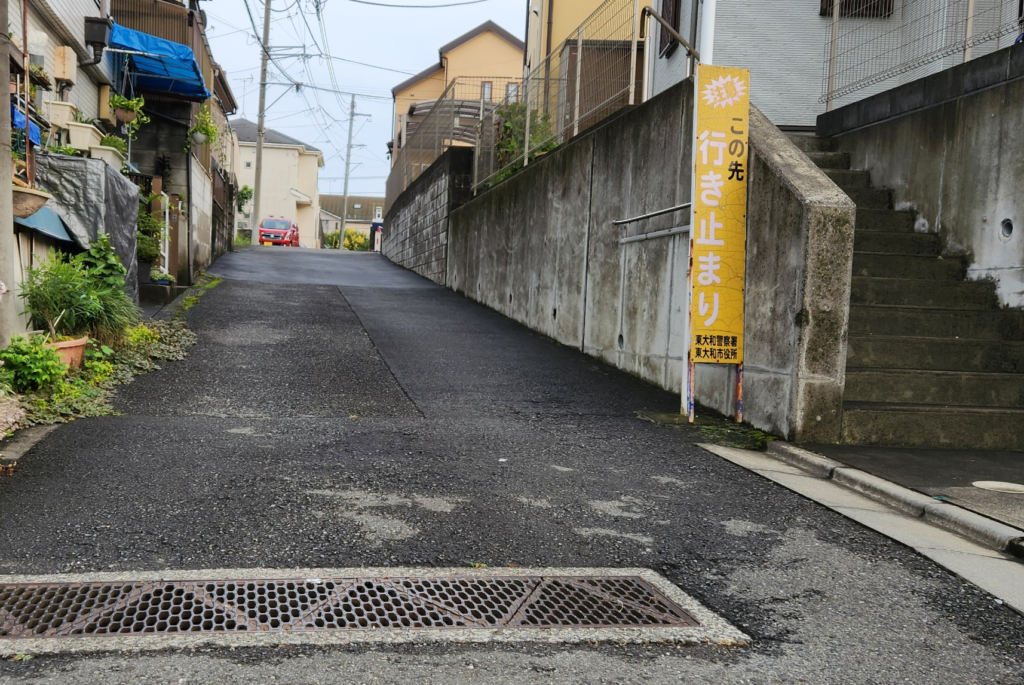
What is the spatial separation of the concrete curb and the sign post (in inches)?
42.2

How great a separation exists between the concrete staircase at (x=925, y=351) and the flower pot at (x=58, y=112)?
9.02 m

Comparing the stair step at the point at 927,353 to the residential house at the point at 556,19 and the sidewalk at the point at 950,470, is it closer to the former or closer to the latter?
the sidewalk at the point at 950,470

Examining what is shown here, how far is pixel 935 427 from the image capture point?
5785mm

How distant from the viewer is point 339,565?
3.30 meters

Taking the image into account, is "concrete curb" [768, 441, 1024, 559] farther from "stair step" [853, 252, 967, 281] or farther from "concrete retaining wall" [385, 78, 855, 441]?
"stair step" [853, 252, 967, 281]

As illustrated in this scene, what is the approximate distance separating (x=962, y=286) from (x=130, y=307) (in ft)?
25.5

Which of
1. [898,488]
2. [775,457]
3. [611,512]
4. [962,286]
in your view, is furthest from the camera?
[962,286]

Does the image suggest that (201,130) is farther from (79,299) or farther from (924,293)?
(924,293)

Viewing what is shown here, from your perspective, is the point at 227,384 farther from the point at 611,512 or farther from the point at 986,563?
the point at 986,563

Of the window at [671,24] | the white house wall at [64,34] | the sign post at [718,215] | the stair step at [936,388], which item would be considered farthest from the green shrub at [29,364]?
the window at [671,24]

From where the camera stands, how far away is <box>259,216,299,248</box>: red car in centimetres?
3891

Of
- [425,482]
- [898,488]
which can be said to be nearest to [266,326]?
[425,482]

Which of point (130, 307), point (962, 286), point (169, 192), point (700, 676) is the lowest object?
point (700, 676)

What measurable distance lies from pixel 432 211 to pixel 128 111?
748 centimetres
